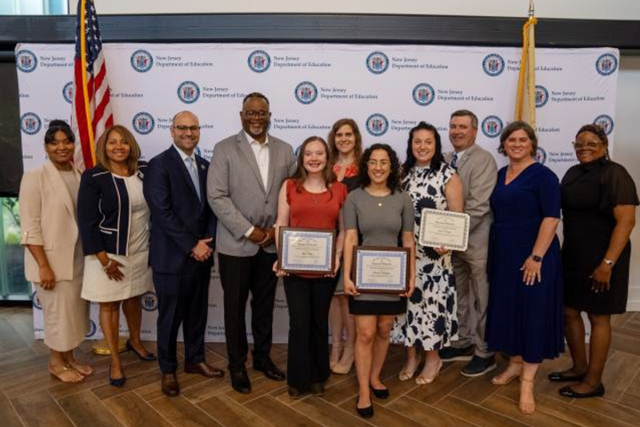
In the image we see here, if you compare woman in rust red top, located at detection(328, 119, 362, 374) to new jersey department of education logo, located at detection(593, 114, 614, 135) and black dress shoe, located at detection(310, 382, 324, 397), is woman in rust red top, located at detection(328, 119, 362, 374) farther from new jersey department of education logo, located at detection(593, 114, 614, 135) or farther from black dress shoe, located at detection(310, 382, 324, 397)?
new jersey department of education logo, located at detection(593, 114, 614, 135)

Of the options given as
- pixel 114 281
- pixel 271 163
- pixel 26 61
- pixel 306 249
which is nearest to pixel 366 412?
pixel 306 249

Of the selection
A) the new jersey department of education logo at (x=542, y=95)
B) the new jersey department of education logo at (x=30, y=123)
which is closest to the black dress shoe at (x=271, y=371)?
the new jersey department of education logo at (x=30, y=123)

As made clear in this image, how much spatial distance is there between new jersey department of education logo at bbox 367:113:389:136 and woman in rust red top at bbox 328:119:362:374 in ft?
2.47

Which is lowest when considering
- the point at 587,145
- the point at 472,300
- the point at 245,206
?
the point at 472,300

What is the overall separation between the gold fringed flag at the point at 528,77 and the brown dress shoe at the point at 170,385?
11.1ft

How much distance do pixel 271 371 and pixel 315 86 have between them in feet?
7.75

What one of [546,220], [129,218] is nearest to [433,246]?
[546,220]

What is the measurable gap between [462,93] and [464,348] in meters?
2.17

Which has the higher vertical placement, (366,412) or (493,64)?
(493,64)

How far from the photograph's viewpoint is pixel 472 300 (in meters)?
3.52

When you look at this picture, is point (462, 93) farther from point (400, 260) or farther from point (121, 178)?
point (121, 178)

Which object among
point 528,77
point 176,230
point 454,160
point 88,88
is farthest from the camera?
point 528,77

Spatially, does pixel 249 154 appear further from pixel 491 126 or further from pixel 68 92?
pixel 491 126

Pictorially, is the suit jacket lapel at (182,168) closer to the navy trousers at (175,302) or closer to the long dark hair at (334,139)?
the navy trousers at (175,302)
